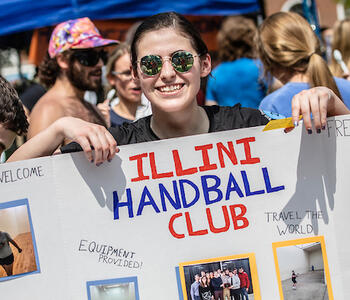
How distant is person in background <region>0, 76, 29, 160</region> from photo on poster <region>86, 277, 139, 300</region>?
27.0 inches

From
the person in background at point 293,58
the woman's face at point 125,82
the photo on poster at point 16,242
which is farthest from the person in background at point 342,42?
the photo on poster at point 16,242

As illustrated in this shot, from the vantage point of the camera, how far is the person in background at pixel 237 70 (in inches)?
176

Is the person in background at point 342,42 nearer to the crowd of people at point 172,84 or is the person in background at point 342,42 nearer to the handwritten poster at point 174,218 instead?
the crowd of people at point 172,84

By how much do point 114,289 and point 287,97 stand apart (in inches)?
59.5

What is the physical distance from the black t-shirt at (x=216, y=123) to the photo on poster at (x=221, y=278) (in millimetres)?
519

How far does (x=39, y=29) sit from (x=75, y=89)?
2.25m

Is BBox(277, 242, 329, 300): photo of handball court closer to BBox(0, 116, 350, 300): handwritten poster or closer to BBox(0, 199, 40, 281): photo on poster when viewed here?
BBox(0, 116, 350, 300): handwritten poster

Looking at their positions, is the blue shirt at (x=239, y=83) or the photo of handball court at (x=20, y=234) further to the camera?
the blue shirt at (x=239, y=83)

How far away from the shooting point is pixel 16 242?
→ 199cm

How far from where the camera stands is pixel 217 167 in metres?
2.04

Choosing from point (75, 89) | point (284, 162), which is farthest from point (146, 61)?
point (75, 89)

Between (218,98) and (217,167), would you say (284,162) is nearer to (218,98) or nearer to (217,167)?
(217,167)

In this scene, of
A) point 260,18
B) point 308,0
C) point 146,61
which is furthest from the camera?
point 260,18

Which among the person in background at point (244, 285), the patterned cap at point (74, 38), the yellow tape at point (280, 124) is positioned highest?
the patterned cap at point (74, 38)
